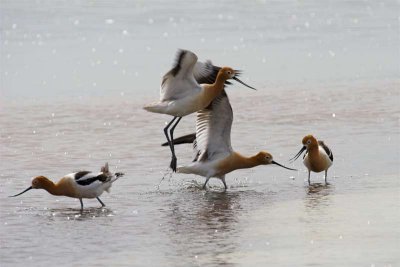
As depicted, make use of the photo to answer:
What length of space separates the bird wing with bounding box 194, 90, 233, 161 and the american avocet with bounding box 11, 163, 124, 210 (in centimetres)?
189

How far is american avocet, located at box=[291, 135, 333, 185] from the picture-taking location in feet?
43.9

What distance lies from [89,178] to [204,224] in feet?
6.01

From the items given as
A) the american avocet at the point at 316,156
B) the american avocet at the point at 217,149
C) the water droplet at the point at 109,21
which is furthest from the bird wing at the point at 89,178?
the water droplet at the point at 109,21

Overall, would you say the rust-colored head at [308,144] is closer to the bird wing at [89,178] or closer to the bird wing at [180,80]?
the bird wing at [180,80]

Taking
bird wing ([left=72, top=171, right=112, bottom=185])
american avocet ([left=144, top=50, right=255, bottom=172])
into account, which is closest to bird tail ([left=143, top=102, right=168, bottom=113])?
american avocet ([left=144, top=50, right=255, bottom=172])

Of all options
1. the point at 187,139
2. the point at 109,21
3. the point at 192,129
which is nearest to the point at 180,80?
the point at 187,139

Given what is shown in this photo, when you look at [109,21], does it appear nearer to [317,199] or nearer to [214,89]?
[214,89]

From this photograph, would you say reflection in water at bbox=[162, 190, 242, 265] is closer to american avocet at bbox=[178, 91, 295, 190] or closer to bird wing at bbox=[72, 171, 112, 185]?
american avocet at bbox=[178, 91, 295, 190]

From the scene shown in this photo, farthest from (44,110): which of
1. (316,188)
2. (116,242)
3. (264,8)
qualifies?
(264,8)

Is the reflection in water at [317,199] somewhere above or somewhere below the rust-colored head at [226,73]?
below

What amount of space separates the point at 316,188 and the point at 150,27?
15.1 m

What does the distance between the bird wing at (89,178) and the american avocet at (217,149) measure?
1553 millimetres

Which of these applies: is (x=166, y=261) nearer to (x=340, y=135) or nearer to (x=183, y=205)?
(x=183, y=205)

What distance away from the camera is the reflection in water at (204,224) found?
9.46m
